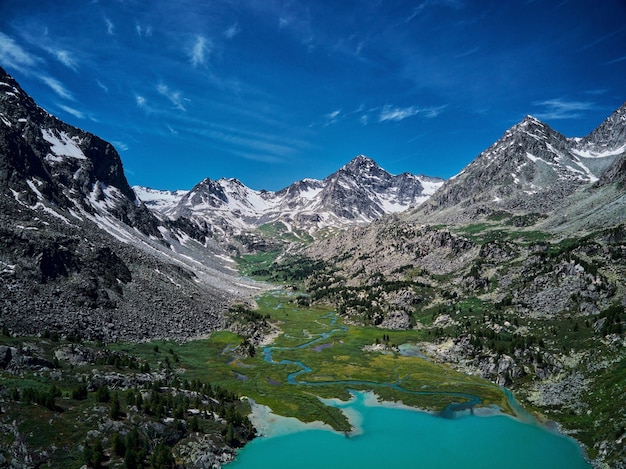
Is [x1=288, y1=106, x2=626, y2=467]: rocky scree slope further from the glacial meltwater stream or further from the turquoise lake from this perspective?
the glacial meltwater stream

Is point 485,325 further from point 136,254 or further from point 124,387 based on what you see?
point 136,254

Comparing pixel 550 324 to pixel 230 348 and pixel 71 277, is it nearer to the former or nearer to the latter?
pixel 230 348

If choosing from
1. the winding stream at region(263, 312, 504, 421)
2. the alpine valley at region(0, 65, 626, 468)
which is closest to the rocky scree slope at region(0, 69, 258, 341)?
the alpine valley at region(0, 65, 626, 468)

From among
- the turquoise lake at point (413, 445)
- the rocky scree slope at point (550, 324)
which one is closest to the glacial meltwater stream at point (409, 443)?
the turquoise lake at point (413, 445)

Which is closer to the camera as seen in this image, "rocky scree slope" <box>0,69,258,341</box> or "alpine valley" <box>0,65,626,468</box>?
"alpine valley" <box>0,65,626,468</box>

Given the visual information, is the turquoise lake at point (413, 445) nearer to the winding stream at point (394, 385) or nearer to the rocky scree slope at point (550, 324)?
the winding stream at point (394, 385)

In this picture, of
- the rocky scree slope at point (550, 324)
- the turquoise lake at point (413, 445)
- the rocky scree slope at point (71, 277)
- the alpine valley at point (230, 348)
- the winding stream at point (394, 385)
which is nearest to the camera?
the alpine valley at point (230, 348)

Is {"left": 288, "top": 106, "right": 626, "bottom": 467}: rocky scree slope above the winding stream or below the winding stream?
above

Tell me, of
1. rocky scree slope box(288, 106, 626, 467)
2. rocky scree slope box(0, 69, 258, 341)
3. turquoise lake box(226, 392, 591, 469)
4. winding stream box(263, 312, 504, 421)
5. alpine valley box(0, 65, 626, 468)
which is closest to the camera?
alpine valley box(0, 65, 626, 468)

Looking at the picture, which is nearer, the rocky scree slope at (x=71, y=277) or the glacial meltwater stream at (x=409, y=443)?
the glacial meltwater stream at (x=409, y=443)

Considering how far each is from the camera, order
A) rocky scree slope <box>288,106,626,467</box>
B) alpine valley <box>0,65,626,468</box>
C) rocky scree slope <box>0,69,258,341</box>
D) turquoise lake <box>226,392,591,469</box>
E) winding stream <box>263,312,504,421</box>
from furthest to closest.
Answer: rocky scree slope <box>0,69,258,341</box>, winding stream <box>263,312,504,421</box>, rocky scree slope <box>288,106,626,467</box>, turquoise lake <box>226,392,591,469</box>, alpine valley <box>0,65,626,468</box>
